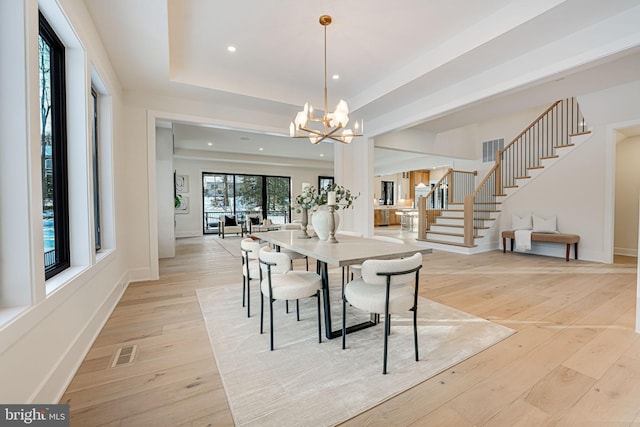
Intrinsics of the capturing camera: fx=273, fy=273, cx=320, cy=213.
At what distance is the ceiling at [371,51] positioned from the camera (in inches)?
96.7

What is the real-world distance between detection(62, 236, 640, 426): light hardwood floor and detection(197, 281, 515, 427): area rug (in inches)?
3.6

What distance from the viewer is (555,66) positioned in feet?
9.02

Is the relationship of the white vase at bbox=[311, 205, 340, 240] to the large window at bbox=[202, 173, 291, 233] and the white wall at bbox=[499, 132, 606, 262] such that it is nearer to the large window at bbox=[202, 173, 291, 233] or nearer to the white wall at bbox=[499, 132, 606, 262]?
the white wall at bbox=[499, 132, 606, 262]

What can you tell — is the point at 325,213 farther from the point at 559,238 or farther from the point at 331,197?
the point at 559,238

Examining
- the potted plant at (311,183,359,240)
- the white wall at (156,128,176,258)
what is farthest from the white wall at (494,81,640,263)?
the white wall at (156,128,176,258)

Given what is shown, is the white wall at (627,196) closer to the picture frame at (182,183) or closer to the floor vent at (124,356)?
the floor vent at (124,356)

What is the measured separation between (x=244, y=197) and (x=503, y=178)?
28.4 feet

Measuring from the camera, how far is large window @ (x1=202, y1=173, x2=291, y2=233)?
33.8ft

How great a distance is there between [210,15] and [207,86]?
1.26 meters

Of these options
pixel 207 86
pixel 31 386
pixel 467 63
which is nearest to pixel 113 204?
pixel 207 86

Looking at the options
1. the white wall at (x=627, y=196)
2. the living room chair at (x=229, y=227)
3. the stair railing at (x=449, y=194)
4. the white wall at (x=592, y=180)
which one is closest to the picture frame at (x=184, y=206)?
the living room chair at (x=229, y=227)

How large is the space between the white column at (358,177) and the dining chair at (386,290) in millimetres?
→ 3680

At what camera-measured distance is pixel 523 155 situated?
6.87 meters

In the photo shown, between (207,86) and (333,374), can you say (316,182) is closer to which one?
(207,86)
